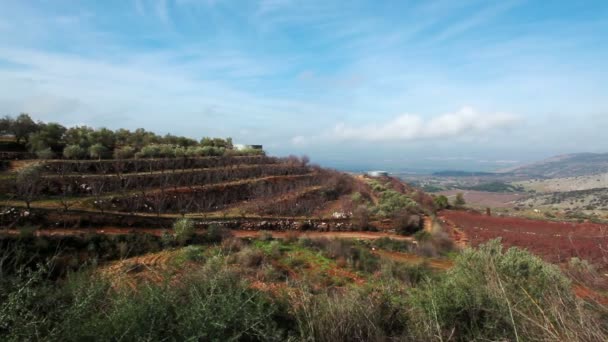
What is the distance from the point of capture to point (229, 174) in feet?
92.6

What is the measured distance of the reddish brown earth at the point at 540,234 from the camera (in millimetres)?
15495

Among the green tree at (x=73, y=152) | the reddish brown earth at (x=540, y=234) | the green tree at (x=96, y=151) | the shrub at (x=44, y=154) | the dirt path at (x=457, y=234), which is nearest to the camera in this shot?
the reddish brown earth at (x=540, y=234)

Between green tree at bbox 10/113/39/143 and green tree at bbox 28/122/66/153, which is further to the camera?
green tree at bbox 10/113/39/143

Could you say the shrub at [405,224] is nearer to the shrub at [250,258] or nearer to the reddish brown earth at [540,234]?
the reddish brown earth at [540,234]

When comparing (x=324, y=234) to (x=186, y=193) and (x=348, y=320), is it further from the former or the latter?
(x=348, y=320)

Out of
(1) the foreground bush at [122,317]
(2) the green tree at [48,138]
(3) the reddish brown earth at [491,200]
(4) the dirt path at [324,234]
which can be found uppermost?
A: (2) the green tree at [48,138]

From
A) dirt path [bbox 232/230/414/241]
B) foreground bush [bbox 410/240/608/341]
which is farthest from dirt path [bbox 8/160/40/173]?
foreground bush [bbox 410/240/608/341]

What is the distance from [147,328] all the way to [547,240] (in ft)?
74.4

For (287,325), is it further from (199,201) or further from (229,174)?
(229,174)

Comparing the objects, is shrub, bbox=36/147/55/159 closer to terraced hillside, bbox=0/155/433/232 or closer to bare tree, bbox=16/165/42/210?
terraced hillside, bbox=0/155/433/232

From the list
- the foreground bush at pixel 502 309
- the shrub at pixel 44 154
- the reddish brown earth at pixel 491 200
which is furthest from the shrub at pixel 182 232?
the reddish brown earth at pixel 491 200

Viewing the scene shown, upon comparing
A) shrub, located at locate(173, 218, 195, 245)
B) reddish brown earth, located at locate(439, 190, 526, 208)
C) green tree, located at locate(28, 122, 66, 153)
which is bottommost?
reddish brown earth, located at locate(439, 190, 526, 208)

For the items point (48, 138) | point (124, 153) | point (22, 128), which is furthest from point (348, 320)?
point (22, 128)

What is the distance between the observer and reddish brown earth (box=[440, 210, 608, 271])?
15.5 m
